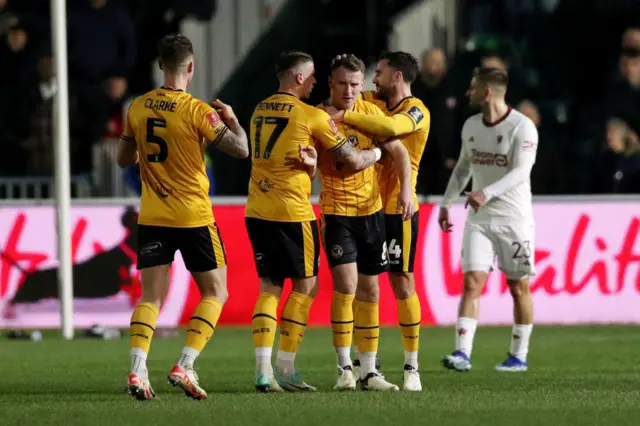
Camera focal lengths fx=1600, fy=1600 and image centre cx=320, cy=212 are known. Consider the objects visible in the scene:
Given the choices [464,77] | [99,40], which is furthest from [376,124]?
[99,40]

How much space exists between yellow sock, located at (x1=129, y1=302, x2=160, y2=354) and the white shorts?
3.31 meters

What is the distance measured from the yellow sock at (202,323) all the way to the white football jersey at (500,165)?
2.74 meters

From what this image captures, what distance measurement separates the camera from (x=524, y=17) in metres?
19.8

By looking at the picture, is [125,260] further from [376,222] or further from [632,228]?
[376,222]

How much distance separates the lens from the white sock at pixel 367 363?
1028 centimetres

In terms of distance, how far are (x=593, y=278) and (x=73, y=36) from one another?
6.78 metres

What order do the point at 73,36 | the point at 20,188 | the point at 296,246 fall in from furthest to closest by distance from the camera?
1. the point at 73,36
2. the point at 20,188
3. the point at 296,246

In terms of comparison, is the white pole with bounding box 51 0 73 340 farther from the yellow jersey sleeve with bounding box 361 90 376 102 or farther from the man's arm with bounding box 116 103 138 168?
the man's arm with bounding box 116 103 138 168

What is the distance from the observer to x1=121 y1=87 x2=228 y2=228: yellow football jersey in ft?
31.2

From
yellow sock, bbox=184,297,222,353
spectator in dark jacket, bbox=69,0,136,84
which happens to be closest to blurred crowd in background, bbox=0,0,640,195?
spectator in dark jacket, bbox=69,0,136,84

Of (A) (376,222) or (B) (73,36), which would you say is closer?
(A) (376,222)

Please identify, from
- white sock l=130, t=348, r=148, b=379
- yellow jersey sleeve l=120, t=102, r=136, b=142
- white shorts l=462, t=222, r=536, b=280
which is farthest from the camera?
white shorts l=462, t=222, r=536, b=280

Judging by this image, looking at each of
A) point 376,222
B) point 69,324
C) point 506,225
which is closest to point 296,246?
point 376,222

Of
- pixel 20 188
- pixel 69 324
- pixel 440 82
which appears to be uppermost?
pixel 440 82
